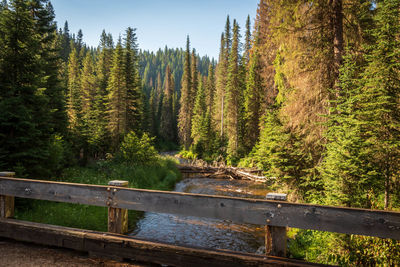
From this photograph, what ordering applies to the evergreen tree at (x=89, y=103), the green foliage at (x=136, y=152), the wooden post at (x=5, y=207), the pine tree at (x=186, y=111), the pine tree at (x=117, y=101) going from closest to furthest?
1. the wooden post at (x=5, y=207)
2. the green foliage at (x=136, y=152)
3. the pine tree at (x=117, y=101)
4. the evergreen tree at (x=89, y=103)
5. the pine tree at (x=186, y=111)

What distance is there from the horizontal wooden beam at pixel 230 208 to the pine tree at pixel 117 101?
20.9 meters

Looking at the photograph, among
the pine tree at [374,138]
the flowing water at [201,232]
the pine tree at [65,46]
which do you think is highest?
the pine tree at [65,46]

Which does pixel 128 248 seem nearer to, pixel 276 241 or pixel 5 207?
pixel 276 241

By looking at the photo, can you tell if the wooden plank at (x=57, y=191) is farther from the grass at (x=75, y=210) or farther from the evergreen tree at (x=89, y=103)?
the evergreen tree at (x=89, y=103)

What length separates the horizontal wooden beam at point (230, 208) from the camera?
10.2 ft

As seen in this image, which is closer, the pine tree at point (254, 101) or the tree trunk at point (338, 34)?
the tree trunk at point (338, 34)

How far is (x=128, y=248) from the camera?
13.1 ft

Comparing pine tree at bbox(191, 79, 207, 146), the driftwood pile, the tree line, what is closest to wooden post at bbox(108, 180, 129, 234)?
the tree line

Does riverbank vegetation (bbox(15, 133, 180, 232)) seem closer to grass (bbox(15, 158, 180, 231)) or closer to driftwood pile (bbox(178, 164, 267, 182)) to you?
grass (bbox(15, 158, 180, 231))

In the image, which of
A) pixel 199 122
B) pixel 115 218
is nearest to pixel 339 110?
pixel 115 218

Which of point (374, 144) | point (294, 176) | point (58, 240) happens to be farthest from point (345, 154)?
point (58, 240)

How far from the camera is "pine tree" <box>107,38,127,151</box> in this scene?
25.2 metres

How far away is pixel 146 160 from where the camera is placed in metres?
20.4

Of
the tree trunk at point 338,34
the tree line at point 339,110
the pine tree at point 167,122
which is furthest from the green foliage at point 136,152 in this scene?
the pine tree at point 167,122
